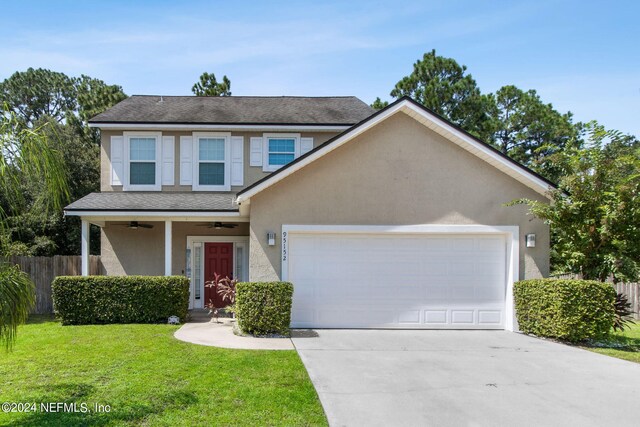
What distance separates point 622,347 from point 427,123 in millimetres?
6437

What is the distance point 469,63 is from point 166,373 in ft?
78.6

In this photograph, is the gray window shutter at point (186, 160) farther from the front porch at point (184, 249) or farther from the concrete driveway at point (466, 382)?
the concrete driveway at point (466, 382)

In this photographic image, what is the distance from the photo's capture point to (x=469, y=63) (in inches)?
1020

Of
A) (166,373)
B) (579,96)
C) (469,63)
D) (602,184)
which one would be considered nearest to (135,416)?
(166,373)

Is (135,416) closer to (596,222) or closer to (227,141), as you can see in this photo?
(596,222)

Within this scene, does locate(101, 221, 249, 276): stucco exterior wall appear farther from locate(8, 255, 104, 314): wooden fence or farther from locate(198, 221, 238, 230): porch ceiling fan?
locate(8, 255, 104, 314): wooden fence

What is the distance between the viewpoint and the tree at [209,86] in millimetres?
28906

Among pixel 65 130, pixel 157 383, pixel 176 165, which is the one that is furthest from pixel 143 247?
pixel 65 130

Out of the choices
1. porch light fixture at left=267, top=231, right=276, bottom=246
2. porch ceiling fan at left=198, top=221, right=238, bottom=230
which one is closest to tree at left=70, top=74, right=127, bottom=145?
porch ceiling fan at left=198, top=221, right=238, bottom=230

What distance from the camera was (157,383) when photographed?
21.6ft

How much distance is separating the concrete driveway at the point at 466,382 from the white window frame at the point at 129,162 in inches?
308

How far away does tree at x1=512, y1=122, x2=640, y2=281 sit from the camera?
10.3 metres

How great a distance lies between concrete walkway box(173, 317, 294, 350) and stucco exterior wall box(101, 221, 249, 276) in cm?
392

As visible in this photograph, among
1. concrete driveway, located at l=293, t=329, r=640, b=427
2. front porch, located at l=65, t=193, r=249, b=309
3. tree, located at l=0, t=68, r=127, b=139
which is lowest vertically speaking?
concrete driveway, located at l=293, t=329, r=640, b=427
